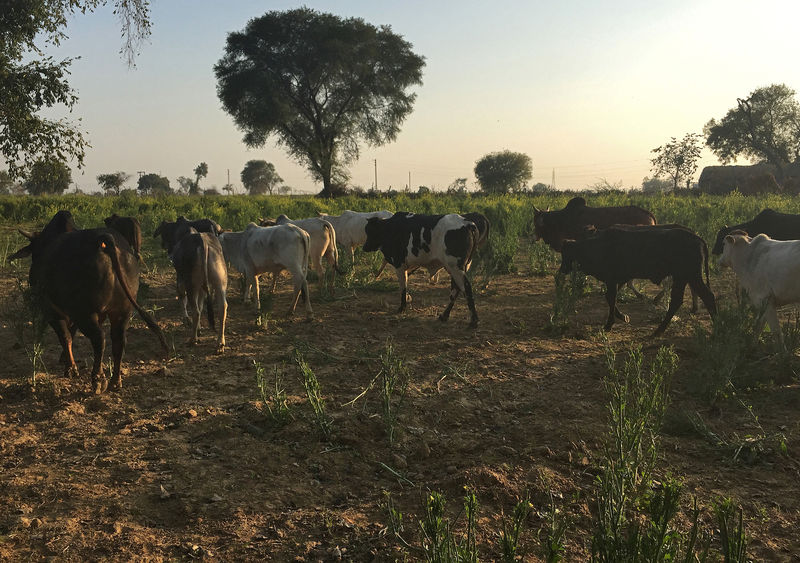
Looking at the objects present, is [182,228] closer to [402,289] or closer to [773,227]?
[402,289]

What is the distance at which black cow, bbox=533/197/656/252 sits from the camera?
11.7 m

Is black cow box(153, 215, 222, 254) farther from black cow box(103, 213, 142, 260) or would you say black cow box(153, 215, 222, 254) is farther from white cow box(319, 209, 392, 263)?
white cow box(319, 209, 392, 263)

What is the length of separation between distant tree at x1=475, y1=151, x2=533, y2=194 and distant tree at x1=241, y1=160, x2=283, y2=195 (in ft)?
124

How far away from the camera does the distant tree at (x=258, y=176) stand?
3679 inches

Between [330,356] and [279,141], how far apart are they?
3865cm

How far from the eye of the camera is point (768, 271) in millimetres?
6207

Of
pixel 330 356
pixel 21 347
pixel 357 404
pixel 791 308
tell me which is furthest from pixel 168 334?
pixel 791 308

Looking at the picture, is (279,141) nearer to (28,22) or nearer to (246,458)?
(28,22)

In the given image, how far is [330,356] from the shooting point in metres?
6.37

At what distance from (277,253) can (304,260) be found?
16.5 inches

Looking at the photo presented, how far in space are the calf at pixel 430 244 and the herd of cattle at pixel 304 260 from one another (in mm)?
16

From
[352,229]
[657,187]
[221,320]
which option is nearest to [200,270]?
[221,320]

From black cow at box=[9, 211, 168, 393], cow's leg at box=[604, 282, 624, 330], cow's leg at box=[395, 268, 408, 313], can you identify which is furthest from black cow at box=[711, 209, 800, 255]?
black cow at box=[9, 211, 168, 393]

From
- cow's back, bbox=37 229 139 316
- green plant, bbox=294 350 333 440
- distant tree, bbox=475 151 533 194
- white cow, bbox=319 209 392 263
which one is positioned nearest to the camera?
green plant, bbox=294 350 333 440
